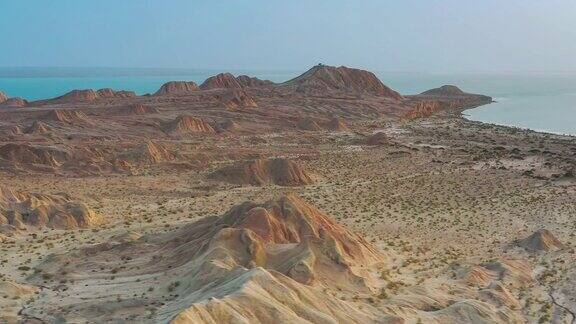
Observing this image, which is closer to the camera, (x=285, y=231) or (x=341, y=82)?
(x=285, y=231)

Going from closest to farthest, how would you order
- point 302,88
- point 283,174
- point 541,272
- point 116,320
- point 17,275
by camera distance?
point 116,320 < point 17,275 < point 541,272 < point 283,174 < point 302,88

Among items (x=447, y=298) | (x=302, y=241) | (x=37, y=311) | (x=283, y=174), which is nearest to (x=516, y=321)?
(x=447, y=298)

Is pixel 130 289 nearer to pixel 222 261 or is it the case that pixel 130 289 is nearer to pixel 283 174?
pixel 222 261

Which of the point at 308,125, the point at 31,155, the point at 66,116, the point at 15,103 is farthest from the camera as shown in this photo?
the point at 15,103

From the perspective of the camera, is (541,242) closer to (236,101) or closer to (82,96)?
(236,101)

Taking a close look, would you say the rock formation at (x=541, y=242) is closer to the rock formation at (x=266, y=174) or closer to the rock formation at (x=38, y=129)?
the rock formation at (x=266, y=174)

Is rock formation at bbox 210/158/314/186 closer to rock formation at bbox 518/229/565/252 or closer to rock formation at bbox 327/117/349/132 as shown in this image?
rock formation at bbox 518/229/565/252

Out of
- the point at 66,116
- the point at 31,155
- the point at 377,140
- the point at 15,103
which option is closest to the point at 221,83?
the point at 15,103
